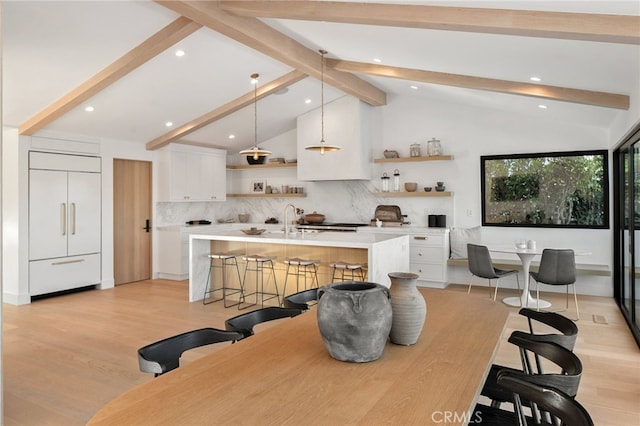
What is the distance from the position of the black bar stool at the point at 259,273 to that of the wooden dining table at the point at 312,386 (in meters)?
3.92

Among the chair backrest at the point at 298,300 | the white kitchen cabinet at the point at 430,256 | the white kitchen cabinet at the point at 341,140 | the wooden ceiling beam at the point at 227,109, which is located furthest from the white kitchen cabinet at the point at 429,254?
the chair backrest at the point at 298,300

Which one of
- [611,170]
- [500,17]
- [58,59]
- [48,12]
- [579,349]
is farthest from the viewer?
[611,170]

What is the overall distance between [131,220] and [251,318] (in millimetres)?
5973

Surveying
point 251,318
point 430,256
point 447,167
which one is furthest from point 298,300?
point 447,167

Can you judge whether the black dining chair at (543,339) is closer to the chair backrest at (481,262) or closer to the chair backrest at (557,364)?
the chair backrest at (557,364)

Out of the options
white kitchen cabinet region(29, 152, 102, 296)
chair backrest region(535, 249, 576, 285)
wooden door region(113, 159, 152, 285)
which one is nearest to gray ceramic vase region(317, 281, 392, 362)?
chair backrest region(535, 249, 576, 285)

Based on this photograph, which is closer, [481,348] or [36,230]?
[481,348]

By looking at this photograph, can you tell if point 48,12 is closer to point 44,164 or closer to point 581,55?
point 44,164

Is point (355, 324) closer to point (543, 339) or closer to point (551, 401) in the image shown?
point (551, 401)

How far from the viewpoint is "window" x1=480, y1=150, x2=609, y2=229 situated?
6254 millimetres

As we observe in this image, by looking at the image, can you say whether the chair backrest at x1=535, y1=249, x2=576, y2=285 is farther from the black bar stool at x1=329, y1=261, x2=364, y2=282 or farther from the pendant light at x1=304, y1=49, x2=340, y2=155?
the pendant light at x1=304, y1=49, x2=340, y2=155

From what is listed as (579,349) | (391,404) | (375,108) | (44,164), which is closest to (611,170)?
(579,349)

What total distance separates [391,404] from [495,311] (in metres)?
1.22

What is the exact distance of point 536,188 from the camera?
669 cm
